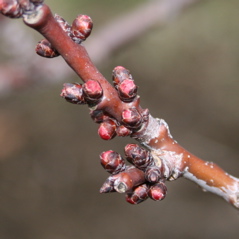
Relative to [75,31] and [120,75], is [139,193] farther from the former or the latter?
[75,31]

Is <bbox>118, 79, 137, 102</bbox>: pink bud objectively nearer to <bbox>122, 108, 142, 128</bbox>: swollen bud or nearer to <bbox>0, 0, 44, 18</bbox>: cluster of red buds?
<bbox>122, 108, 142, 128</bbox>: swollen bud

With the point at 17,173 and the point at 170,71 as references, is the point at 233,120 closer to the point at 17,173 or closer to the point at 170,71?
the point at 170,71

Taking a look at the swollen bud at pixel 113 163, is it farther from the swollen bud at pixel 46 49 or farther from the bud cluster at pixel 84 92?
the swollen bud at pixel 46 49

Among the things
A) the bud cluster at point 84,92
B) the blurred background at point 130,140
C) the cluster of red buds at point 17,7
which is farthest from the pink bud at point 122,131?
the blurred background at point 130,140

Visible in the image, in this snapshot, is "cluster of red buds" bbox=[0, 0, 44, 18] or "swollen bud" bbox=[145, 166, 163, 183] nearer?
"cluster of red buds" bbox=[0, 0, 44, 18]

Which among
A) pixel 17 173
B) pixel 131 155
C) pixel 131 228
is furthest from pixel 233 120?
pixel 131 155

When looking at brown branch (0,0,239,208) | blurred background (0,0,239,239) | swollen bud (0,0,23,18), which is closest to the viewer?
swollen bud (0,0,23,18)

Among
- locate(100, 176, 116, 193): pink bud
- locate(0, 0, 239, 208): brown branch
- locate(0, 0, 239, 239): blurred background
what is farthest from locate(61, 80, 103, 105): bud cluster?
locate(0, 0, 239, 239): blurred background
